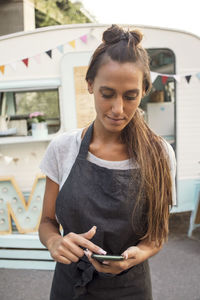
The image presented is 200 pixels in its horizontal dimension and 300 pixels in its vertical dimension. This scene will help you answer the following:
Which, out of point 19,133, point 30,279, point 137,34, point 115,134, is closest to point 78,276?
point 115,134

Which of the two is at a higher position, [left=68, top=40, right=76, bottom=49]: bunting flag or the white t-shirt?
[left=68, top=40, right=76, bottom=49]: bunting flag

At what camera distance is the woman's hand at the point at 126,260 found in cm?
98

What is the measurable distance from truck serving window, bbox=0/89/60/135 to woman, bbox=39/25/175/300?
3.06 metres

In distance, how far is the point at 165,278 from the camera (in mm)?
3236

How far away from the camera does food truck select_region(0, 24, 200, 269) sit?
3.79m

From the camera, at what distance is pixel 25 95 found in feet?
13.8

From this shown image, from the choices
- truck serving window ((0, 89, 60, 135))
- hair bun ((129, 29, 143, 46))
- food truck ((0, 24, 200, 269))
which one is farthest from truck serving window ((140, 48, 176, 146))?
hair bun ((129, 29, 143, 46))

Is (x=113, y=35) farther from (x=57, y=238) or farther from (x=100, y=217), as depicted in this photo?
(x=57, y=238)

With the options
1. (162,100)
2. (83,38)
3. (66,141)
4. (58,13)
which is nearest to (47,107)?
(83,38)

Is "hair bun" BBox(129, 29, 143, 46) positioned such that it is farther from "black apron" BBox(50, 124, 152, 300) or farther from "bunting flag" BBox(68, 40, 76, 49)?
"bunting flag" BBox(68, 40, 76, 49)

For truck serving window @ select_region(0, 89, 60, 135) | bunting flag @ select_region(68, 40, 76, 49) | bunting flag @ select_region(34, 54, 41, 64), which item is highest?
bunting flag @ select_region(68, 40, 76, 49)

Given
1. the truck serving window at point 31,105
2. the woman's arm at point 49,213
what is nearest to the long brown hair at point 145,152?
the woman's arm at point 49,213

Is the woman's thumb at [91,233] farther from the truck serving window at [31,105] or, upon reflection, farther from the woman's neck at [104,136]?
the truck serving window at [31,105]

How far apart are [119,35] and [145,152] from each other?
1.52ft
